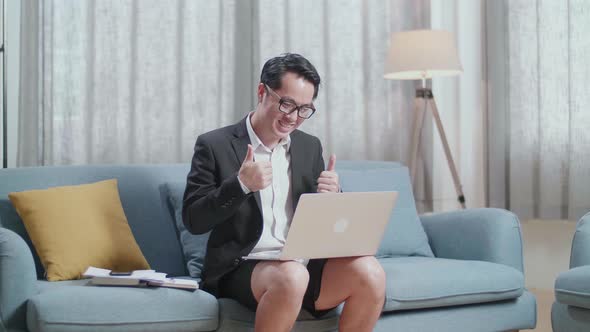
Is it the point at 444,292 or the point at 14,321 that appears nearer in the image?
the point at 14,321

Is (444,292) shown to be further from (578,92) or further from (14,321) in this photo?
(578,92)

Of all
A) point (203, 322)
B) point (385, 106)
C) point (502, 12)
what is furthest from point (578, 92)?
point (203, 322)

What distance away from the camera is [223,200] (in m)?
2.18

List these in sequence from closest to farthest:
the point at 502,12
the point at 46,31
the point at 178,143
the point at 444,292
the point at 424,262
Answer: the point at 444,292, the point at 424,262, the point at 46,31, the point at 178,143, the point at 502,12

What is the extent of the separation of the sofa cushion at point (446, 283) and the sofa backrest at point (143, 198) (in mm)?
763

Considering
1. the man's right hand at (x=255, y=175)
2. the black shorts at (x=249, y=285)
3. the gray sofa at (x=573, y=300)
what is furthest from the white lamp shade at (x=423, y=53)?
the man's right hand at (x=255, y=175)

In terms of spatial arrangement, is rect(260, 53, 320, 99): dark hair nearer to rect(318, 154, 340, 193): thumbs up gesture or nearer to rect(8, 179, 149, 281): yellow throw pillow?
rect(318, 154, 340, 193): thumbs up gesture

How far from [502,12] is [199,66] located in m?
1.60

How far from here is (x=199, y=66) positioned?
3.89 m

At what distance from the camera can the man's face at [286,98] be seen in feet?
7.50

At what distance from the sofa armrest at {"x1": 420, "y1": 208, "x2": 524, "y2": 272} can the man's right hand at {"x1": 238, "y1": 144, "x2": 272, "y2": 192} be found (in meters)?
1.08

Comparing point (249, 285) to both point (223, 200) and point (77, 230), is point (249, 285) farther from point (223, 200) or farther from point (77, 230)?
point (77, 230)

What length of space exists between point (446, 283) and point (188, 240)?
0.88 metres

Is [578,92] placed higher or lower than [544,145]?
higher
